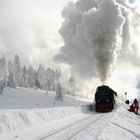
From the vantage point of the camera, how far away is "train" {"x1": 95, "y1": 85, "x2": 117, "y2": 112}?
3339 centimetres

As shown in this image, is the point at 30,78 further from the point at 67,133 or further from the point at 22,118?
the point at 67,133

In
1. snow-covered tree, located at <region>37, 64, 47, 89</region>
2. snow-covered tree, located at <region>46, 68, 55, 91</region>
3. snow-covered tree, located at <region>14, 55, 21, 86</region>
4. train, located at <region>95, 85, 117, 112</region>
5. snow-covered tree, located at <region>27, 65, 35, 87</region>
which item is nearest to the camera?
train, located at <region>95, 85, 117, 112</region>

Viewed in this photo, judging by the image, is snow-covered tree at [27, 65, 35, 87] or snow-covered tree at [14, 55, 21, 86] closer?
snow-covered tree at [14, 55, 21, 86]

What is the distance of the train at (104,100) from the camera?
33394 millimetres

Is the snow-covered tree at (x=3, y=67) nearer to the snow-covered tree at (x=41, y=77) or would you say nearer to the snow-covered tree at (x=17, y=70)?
the snow-covered tree at (x=17, y=70)

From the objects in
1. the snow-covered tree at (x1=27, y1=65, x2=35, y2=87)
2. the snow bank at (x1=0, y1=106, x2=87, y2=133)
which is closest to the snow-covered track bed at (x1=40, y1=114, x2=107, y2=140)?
the snow bank at (x1=0, y1=106, x2=87, y2=133)

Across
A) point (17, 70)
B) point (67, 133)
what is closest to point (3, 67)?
point (17, 70)

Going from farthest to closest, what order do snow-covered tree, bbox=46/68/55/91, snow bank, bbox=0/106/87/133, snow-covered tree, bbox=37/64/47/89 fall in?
snow-covered tree, bbox=37/64/47/89, snow-covered tree, bbox=46/68/55/91, snow bank, bbox=0/106/87/133

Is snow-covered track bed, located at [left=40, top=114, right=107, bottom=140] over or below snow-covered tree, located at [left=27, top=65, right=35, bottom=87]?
below

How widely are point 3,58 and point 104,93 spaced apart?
84747 mm

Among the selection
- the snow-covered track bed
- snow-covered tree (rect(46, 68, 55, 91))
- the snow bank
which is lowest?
the snow-covered track bed

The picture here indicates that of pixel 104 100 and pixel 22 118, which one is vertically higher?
pixel 104 100

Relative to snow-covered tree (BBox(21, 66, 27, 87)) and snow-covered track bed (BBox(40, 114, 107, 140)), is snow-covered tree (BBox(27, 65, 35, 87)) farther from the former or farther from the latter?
snow-covered track bed (BBox(40, 114, 107, 140))

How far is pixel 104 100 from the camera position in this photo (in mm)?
33719
